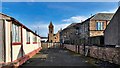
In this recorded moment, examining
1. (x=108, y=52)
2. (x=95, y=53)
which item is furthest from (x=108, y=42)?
(x=108, y=52)

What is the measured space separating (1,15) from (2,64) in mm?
3152

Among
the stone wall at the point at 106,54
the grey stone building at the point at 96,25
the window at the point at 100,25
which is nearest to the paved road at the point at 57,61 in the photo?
the stone wall at the point at 106,54

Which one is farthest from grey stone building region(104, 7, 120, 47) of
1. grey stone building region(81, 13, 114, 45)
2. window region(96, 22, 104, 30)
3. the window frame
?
window region(96, 22, 104, 30)

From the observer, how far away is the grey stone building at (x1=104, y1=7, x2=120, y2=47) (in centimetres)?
2127

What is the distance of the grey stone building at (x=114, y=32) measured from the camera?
21.3 metres

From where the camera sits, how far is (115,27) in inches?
882

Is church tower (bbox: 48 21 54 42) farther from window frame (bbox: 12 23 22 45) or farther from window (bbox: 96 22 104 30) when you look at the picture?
window frame (bbox: 12 23 22 45)

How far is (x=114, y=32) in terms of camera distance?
22547mm

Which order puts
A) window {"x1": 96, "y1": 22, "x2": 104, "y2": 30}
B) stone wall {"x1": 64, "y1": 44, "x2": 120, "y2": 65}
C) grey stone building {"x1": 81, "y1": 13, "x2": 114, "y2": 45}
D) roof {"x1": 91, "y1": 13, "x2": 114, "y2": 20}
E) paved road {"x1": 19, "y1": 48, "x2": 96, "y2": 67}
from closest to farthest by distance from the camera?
1. stone wall {"x1": 64, "y1": 44, "x2": 120, "y2": 65}
2. paved road {"x1": 19, "y1": 48, "x2": 96, "y2": 67}
3. grey stone building {"x1": 81, "y1": 13, "x2": 114, "y2": 45}
4. window {"x1": 96, "y1": 22, "x2": 104, "y2": 30}
5. roof {"x1": 91, "y1": 13, "x2": 114, "y2": 20}

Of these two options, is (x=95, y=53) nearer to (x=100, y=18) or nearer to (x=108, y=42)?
(x=108, y=42)

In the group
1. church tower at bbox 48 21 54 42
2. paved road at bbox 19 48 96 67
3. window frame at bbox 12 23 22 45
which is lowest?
paved road at bbox 19 48 96 67

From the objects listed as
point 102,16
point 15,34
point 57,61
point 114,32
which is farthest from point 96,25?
point 15,34

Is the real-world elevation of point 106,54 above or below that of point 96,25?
below

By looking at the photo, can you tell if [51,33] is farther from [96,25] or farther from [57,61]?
[57,61]
